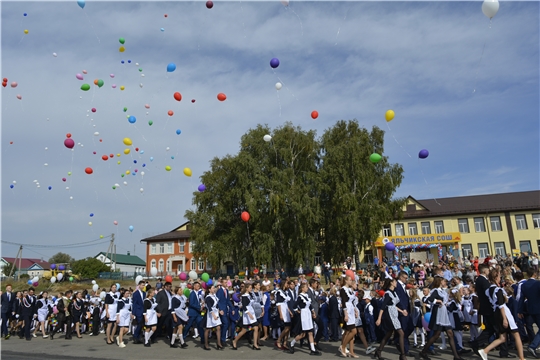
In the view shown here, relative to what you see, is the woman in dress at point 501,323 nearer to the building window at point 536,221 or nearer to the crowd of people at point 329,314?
the crowd of people at point 329,314

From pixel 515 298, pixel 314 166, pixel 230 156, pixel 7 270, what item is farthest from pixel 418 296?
pixel 7 270

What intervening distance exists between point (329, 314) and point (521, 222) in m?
44.6

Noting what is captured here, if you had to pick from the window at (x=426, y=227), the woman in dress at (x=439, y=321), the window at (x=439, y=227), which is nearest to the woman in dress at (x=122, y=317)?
the woman in dress at (x=439, y=321)

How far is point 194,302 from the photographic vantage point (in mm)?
12648

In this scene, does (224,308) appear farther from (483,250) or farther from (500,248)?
(500,248)

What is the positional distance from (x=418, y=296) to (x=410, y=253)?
36691mm

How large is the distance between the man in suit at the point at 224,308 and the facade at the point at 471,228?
3607 centimetres

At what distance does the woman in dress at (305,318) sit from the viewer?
33.8 feet

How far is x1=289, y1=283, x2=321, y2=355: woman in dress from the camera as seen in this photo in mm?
10289

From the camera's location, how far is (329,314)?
11.8 meters

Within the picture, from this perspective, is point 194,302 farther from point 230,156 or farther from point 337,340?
point 230,156

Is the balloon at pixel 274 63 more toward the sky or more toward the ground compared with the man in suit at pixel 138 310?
more toward the sky

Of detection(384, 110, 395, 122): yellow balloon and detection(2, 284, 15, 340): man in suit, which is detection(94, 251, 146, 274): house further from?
detection(384, 110, 395, 122): yellow balloon

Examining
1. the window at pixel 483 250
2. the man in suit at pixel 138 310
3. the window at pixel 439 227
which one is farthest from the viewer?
the window at pixel 439 227
